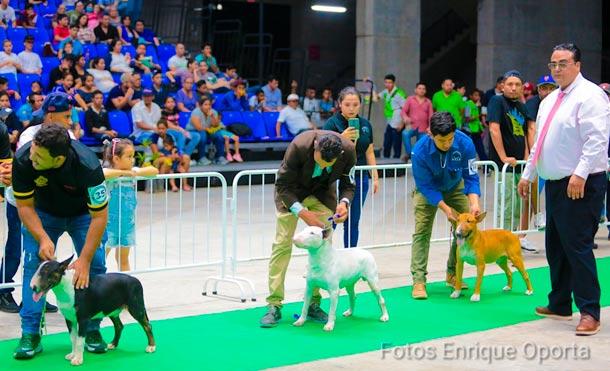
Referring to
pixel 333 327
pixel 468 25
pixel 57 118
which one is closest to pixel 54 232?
pixel 57 118

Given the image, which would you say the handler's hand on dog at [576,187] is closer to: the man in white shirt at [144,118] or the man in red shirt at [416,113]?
the man in white shirt at [144,118]

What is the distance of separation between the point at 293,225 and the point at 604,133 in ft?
7.54

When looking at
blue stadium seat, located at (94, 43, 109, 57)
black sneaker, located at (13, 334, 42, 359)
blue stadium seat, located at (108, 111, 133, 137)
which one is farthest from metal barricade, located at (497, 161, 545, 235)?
blue stadium seat, located at (94, 43, 109, 57)

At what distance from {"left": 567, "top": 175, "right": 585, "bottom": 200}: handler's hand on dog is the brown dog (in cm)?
120

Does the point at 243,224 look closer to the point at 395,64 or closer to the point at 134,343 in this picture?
the point at 134,343

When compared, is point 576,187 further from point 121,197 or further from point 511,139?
point 511,139

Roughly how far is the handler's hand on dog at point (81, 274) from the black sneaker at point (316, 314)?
6.51 feet

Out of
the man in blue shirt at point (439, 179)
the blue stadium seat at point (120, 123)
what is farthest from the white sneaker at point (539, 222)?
the blue stadium seat at point (120, 123)

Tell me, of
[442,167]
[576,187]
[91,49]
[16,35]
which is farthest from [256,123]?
[576,187]

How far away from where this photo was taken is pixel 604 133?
7238mm

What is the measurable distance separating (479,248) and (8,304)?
376cm

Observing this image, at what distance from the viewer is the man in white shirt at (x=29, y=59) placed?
1783 cm

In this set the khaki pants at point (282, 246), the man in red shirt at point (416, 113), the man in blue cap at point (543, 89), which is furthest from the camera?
the man in red shirt at point (416, 113)

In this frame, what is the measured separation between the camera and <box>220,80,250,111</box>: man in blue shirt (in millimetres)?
20219
